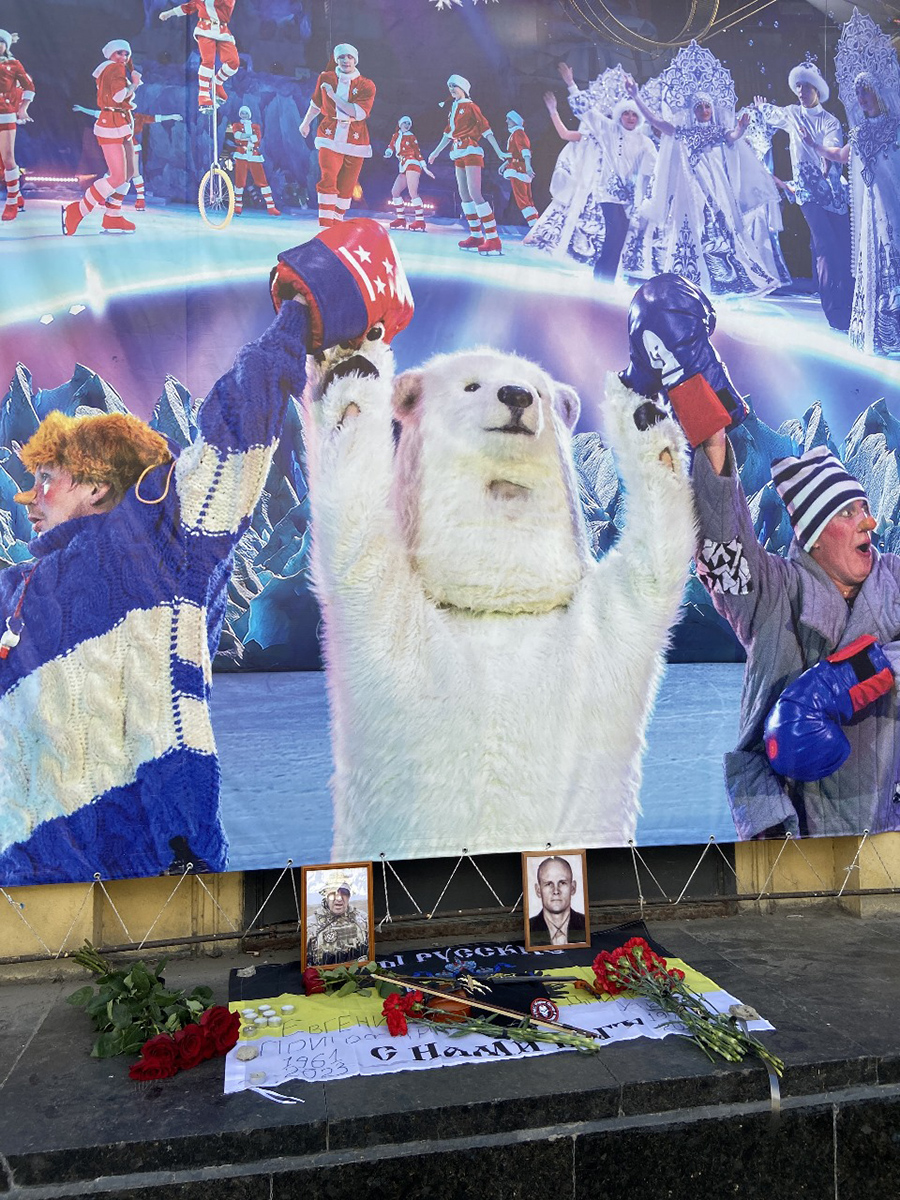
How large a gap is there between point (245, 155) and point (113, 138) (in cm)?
48

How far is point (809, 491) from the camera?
4.07 meters

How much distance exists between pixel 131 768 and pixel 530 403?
209 cm

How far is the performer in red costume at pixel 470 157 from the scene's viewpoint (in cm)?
368

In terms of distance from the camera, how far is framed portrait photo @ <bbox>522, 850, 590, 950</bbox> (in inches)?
145

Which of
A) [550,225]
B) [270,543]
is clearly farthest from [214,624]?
[550,225]

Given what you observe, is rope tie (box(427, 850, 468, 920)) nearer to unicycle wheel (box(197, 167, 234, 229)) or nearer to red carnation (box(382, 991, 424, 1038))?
red carnation (box(382, 991, 424, 1038))

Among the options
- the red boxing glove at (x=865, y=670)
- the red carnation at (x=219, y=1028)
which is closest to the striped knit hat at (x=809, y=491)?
the red boxing glove at (x=865, y=670)

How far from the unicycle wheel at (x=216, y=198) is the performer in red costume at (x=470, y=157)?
0.82m

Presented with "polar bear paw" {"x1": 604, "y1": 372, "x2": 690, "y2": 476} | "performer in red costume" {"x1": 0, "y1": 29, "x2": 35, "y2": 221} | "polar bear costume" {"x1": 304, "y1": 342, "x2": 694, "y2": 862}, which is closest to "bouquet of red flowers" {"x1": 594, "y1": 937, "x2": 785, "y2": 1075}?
"polar bear costume" {"x1": 304, "y1": 342, "x2": 694, "y2": 862}

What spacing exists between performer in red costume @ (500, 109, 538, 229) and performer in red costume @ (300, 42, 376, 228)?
59 centimetres

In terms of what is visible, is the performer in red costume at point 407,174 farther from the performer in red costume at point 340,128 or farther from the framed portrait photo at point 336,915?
the framed portrait photo at point 336,915

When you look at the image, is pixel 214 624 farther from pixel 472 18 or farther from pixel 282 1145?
pixel 472 18

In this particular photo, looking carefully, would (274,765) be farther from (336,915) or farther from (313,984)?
(313,984)

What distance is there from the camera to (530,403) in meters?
3.67
